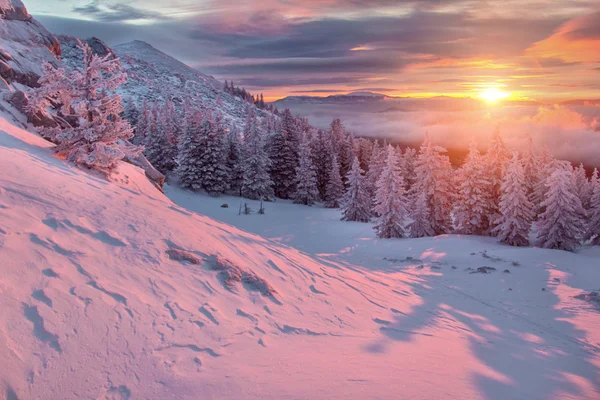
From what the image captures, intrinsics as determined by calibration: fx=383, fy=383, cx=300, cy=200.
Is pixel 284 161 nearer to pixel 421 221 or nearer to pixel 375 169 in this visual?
pixel 375 169

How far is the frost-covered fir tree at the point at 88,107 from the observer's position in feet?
44.0

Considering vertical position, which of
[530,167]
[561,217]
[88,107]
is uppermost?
[88,107]

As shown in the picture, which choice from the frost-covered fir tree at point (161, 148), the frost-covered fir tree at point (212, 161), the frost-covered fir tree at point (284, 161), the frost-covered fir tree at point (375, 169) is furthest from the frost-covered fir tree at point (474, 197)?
the frost-covered fir tree at point (161, 148)

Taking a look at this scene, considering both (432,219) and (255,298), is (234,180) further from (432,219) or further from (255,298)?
(255,298)

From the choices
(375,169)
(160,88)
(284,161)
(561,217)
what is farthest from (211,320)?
(160,88)

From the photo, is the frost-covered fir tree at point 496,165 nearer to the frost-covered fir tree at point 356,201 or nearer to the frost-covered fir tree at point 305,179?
the frost-covered fir tree at point 356,201

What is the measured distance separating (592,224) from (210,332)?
114 feet

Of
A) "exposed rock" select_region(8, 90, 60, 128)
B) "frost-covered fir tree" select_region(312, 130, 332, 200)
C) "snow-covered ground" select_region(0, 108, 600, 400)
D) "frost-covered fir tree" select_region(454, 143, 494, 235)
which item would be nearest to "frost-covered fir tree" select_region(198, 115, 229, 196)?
"frost-covered fir tree" select_region(312, 130, 332, 200)

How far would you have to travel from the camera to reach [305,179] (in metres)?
44.6

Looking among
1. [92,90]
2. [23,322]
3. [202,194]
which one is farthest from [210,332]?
[202,194]

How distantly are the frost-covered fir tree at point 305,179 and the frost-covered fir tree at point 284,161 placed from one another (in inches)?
107

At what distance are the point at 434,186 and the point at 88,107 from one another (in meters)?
24.5

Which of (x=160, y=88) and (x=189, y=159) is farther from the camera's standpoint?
(x=160, y=88)

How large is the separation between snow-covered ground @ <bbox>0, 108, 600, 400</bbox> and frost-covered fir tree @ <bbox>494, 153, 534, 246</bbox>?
12.7 metres
